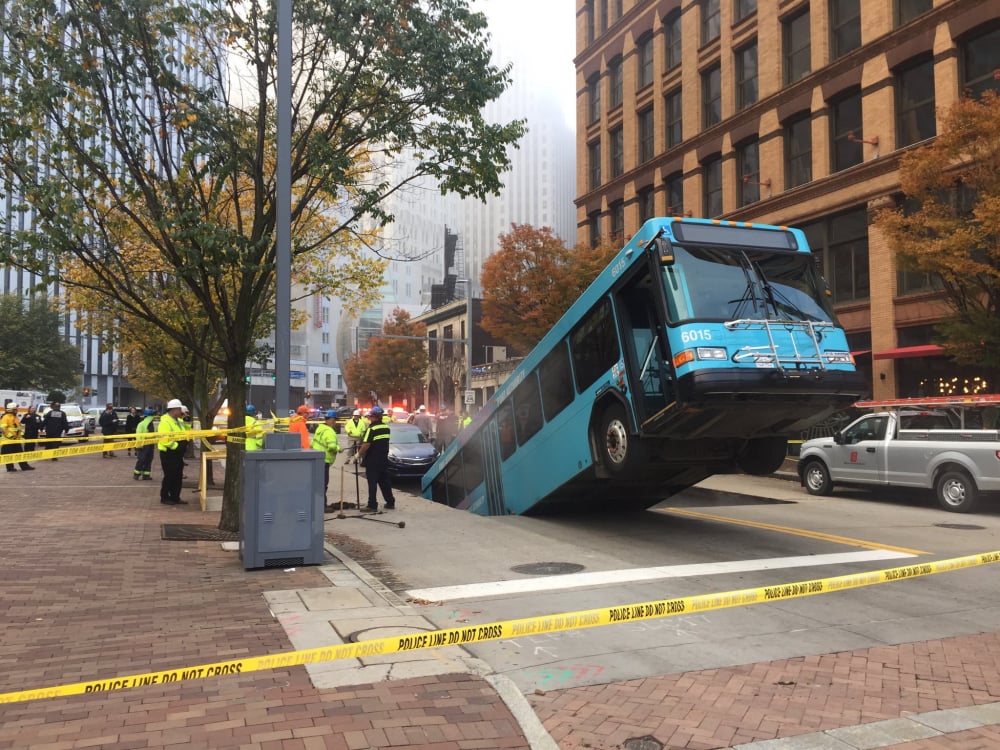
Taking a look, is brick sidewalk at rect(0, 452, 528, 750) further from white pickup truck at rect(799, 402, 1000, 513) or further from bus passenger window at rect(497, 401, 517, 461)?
white pickup truck at rect(799, 402, 1000, 513)

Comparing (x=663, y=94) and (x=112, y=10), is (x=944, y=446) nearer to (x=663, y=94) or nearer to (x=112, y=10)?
(x=112, y=10)

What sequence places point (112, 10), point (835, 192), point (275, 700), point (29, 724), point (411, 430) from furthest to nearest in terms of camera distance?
point (835, 192), point (411, 430), point (112, 10), point (275, 700), point (29, 724)

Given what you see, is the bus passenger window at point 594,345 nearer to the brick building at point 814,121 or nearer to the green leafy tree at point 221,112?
the green leafy tree at point 221,112

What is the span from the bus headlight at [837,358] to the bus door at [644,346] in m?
1.72

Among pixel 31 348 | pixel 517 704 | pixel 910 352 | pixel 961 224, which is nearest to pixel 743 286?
pixel 517 704

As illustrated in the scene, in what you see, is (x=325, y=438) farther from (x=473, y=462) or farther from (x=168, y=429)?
(x=168, y=429)

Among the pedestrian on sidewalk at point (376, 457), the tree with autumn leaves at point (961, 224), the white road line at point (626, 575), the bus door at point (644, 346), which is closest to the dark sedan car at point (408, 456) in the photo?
the pedestrian on sidewalk at point (376, 457)

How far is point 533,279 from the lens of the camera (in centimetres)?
3247

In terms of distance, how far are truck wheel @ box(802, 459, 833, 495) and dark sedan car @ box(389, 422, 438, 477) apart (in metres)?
8.98

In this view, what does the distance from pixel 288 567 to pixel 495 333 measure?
2678 cm

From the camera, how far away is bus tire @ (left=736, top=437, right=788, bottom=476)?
387 inches

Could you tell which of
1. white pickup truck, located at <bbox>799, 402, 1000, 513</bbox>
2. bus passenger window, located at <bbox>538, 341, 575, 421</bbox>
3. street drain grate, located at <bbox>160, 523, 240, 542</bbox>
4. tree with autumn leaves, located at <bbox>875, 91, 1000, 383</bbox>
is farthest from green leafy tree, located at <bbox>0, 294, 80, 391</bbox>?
tree with autumn leaves, located at <bbox>875, 91, 1000, 383</bbox>

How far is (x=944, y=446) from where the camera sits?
44.3 ft

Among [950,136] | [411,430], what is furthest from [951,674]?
[411,430]
